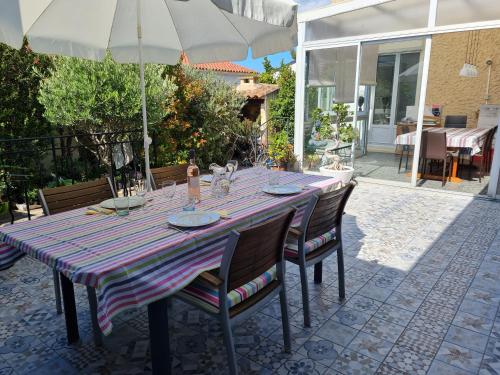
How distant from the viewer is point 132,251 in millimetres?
1522

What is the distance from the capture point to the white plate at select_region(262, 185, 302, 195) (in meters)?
2.46

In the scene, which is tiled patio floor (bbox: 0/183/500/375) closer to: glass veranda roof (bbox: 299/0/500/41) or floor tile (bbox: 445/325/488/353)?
floor tile (bbox: 445/325/488/353)

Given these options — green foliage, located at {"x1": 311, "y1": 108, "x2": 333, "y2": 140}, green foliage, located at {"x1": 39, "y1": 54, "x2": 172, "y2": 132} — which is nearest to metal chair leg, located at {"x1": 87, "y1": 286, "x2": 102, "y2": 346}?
green foliage, located at {"x1": 39, "y1": 54, "x2": 172, "y2": 132}

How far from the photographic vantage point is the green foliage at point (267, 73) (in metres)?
14.0

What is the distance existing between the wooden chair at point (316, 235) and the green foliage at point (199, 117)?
473cm

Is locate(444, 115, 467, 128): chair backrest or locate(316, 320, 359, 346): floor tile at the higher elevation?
locate(444, 115, 467, 128): chair backrest

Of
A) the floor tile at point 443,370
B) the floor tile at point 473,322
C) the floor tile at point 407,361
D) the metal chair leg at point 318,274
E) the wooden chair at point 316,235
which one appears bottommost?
the floor tile at point 407,361

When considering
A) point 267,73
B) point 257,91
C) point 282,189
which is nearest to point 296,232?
point 282,189

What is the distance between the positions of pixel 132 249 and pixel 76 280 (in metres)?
A: 0.25

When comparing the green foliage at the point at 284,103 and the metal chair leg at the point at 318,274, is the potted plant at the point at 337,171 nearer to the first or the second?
the metal chair leg at the point at 318,274

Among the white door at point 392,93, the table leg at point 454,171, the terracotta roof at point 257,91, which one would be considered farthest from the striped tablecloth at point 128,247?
the terracotta roof at point 257,91

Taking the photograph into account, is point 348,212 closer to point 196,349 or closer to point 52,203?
point 196,349

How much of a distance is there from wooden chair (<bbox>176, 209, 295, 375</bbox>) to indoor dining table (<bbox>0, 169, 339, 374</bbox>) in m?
0.12

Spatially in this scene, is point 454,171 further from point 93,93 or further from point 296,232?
point 93,93
